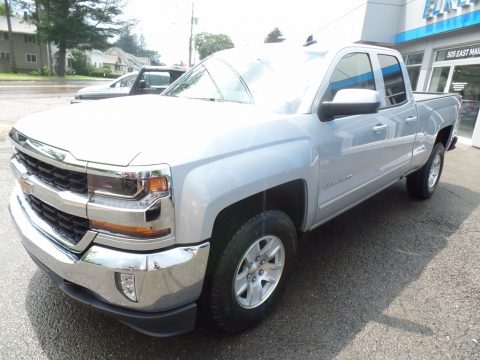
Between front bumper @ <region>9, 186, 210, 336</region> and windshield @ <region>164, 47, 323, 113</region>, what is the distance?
1286 mm

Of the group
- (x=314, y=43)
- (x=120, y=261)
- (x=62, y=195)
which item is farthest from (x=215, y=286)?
(x=314, y=43)

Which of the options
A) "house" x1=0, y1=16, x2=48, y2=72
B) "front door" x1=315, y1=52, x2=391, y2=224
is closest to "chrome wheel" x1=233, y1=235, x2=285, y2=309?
"front door" x1=315, y1=52, x2=391, y2=224

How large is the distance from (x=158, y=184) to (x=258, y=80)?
1.47 meters

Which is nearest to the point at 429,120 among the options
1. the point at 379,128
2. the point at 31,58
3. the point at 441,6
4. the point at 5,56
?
the point at 379,128

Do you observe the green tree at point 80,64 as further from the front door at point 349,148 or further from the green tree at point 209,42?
the front door at point 349,148

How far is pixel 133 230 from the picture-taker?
1686mm

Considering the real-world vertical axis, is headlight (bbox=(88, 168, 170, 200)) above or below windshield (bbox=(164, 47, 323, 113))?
below

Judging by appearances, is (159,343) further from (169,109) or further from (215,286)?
(169,109)

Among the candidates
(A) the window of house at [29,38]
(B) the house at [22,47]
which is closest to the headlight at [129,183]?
(B) the house at [22,47]

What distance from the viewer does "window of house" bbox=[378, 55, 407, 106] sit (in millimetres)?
3580

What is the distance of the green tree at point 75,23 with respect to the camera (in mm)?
38844

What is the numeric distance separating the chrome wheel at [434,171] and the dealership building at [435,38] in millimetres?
5780

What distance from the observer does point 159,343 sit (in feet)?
7.47

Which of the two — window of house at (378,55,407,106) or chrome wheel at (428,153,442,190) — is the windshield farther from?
chrome wheel at (428,153,442,190)
